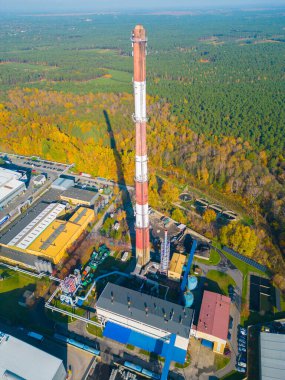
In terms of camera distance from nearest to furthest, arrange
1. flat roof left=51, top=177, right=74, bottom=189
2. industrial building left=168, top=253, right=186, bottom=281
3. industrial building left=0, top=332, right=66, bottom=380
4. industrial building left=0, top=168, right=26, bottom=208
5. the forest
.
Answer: industrial building left=0, top=332, right=66, bottom=380
industrial building left=168, top=253, right=186, bottom=281
industrial building left=0, top=168, right=26, bottom=208
the forest
flat roof left=51, top=177, right=74, bottom=189

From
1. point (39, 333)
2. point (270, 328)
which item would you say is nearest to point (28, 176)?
point (39, 333)

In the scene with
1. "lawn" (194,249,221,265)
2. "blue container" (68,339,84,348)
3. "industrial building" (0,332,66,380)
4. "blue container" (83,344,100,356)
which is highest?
"lawn" (194,249,221,265)

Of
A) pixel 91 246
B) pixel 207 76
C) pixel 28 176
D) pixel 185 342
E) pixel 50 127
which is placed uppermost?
pixel 207 76

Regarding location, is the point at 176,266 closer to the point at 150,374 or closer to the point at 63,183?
the point at 150,374

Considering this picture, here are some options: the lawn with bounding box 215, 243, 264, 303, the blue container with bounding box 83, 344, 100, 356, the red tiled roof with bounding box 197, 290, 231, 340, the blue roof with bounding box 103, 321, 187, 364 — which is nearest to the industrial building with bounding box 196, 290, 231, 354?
the red tiled roof with bounding box 197, 290, 231, 340

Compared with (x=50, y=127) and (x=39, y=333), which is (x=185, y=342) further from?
(x=50, y=127)

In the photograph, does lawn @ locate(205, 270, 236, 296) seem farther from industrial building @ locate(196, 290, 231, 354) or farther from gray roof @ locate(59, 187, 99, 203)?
gray roof @ locate(59, 187, 99, 203)

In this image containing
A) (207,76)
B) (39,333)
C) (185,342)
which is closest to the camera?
(185,342)
